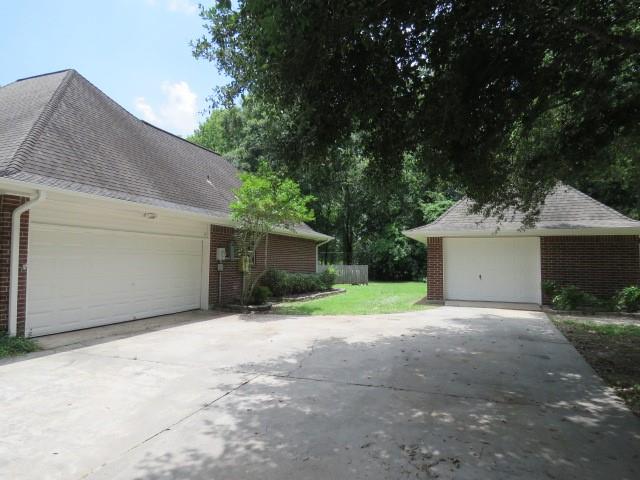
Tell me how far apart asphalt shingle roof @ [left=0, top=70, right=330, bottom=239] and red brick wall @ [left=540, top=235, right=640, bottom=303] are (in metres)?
10.2

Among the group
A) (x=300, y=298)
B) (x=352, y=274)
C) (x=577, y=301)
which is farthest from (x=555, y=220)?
(x=352, y=274)

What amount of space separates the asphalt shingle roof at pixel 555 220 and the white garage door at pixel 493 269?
0.69 m

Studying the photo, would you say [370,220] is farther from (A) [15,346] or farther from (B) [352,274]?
(A) [15,346]

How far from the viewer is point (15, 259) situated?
7.01 metres

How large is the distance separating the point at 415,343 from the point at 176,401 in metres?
4.57

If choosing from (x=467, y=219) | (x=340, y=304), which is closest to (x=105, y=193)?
(x=340, y=304)

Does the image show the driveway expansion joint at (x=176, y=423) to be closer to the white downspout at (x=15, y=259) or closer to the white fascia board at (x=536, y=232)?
the white downspout at (x=15, y=259)

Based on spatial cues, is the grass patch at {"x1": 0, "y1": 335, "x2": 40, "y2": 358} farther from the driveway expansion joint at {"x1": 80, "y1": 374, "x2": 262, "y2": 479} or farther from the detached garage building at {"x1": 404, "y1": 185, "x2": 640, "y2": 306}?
the detached garage building at {"x1": 404, "y1": 185, "x2": 640, "y2": 306}

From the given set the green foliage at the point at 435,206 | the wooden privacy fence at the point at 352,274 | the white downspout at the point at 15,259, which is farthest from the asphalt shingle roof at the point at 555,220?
the green foliage at the point at 435,206

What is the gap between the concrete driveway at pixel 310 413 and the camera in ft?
10.4

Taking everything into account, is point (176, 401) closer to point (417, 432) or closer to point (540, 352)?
point (417, 432)

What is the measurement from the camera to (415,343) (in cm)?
769

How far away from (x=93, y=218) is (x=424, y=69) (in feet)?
23.4

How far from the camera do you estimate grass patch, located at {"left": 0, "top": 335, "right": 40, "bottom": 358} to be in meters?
6.44
